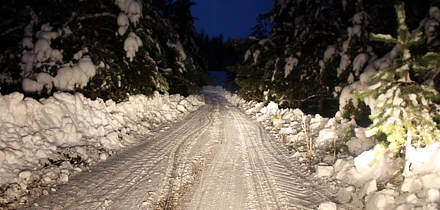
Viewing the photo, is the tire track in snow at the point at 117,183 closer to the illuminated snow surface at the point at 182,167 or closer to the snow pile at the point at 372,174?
the illuminated snow surface at the point at 182,167

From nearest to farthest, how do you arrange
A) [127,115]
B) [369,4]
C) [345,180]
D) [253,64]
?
[345,180] → [369,4] → [127,115] → [253,64]

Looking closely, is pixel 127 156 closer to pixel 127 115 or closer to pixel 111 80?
pixel 127 115

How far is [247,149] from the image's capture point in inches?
297

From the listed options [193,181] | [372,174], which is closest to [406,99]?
[372,174]

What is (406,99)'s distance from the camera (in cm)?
426

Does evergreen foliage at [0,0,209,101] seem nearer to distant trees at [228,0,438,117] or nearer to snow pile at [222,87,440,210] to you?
distant trees at [228,0,438,117]

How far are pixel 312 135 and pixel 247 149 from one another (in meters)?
2.09

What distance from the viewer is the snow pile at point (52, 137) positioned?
4.95 metres

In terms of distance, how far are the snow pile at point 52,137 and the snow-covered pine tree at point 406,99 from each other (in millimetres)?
5956

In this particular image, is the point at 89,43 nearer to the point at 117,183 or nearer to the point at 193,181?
the point at 117,183

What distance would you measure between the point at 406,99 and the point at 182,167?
4.43 metres

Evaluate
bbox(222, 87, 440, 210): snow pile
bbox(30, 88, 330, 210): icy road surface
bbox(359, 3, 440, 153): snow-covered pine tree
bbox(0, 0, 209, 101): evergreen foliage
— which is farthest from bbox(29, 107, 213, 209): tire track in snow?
bbox(359, 3, 440, 153): snow-covered pine tree

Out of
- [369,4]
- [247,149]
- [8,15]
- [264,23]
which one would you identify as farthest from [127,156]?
[264,23]

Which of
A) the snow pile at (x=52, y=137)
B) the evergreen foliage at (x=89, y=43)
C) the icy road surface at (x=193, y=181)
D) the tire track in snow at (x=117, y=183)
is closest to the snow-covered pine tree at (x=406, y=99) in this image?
the icy road surface at (x=193, y=181)
